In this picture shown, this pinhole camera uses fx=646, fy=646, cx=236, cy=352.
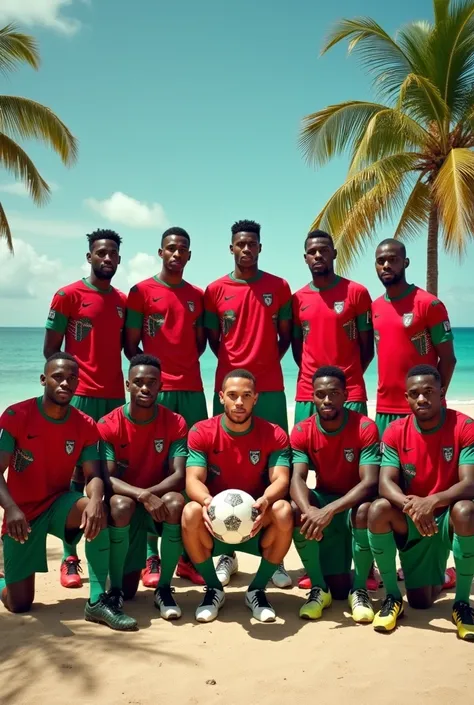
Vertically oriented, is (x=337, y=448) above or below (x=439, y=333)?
below

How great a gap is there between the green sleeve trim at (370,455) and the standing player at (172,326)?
174cm

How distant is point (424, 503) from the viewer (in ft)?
15.0

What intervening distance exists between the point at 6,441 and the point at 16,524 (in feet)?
2.11

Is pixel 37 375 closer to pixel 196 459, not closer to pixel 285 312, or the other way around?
pixel 285 312

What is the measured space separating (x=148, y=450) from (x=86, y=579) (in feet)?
4.91

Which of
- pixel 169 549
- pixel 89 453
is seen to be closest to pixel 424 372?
pixel 169 549

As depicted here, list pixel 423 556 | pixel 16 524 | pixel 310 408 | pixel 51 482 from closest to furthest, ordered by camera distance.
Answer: pixel 16 524 < pixel 423 556 < pixel 51 482 < pixel 310 408

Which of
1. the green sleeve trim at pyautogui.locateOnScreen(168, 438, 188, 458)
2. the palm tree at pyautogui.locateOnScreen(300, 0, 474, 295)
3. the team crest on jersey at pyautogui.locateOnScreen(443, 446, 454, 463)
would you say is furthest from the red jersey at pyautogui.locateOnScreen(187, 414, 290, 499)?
the palm tree at pyautogui.locateOnScreen(300, 0, 474, 295)

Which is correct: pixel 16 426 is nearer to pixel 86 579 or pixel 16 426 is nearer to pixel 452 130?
pixel 86 579

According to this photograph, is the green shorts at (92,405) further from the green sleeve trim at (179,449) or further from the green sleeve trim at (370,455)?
the green sleeve trim at (370,455)

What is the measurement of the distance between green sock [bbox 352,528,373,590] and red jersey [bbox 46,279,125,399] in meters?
2.64

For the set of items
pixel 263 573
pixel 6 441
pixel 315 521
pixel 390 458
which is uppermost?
pixel 6 441

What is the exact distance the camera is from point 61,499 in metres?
5.02

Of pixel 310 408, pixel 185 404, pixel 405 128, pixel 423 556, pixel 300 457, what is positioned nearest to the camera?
pixel 423 556
